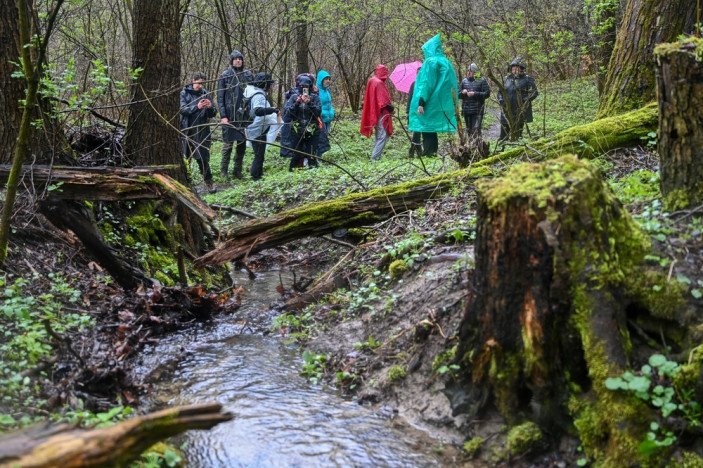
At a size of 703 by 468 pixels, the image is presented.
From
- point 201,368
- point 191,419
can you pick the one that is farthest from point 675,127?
point 201,368

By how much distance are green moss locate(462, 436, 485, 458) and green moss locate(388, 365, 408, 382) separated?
933 mm

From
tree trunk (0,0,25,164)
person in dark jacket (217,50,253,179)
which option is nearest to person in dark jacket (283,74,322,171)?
person in dark jacket (217,50,253,179)

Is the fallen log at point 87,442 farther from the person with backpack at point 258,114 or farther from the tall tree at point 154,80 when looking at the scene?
the person with backpack at point 258,114

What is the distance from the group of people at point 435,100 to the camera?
13.9 meters

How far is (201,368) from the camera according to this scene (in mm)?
5730

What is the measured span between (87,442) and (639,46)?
7.89 metres

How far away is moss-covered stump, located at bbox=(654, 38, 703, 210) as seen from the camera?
13.8 ft

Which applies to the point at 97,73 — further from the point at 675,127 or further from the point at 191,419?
the point at 675,127

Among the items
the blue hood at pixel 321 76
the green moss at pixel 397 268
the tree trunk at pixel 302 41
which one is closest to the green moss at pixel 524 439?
the green moss at pixel 397 268

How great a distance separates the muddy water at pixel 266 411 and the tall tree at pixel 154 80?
3.17 meters

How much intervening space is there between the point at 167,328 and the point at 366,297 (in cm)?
203

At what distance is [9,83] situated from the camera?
705cm

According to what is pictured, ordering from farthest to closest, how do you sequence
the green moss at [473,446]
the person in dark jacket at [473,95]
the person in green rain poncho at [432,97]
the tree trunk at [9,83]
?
the person in dark jacket at [473,95]
the person in green rain poncho at [432,97]
the tree trunk at [9,83]
the green moss at [473,446]

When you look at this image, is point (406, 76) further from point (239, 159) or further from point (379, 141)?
point (239, 159)
